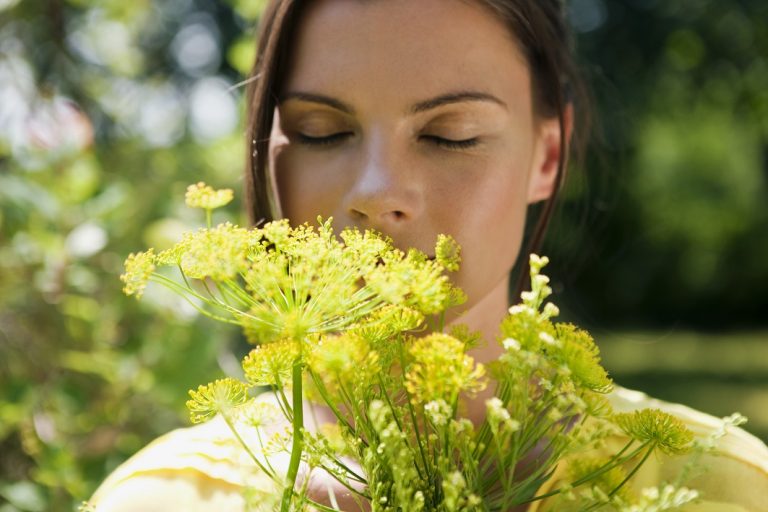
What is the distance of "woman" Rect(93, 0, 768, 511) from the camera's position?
118 cm

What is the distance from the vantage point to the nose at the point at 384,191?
1127 mm

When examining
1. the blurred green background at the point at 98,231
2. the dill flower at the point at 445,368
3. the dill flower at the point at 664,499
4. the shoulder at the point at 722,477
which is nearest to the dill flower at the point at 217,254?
the dill flower at the point at 445,368

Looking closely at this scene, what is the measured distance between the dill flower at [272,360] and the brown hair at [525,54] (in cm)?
44

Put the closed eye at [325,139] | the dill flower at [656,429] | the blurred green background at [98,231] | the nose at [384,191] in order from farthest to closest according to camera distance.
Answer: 1. the blurred green background at [98,231]
2. the closed eye at [325,139]
3. the nose at [384,191]
4. the dill flower at [656,429]

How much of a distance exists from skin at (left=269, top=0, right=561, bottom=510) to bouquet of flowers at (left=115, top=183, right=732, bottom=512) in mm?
317

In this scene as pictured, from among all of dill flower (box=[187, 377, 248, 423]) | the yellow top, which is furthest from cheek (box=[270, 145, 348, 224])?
dill flower (box=[187, 377, 248, 423])

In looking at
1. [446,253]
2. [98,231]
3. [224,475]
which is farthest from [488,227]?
[98,231]

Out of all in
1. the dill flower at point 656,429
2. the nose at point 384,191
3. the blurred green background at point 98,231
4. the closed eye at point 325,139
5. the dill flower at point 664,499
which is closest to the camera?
the dill flower at point 664,499

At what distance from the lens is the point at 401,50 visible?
3.92ft

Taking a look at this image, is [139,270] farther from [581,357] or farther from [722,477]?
[722,477]

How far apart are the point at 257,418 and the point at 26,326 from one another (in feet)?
6.02

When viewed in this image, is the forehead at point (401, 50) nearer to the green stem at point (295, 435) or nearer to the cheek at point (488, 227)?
the cheek at point (488, 227)

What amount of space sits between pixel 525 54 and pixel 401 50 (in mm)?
240

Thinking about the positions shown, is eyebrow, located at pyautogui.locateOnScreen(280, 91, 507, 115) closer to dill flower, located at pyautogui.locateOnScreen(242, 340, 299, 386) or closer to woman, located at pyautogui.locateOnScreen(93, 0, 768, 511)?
woman, located at pyautogui.locateOnScreen(93, 0, 768, 511)
